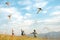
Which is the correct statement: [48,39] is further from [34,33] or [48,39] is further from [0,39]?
[0,39]

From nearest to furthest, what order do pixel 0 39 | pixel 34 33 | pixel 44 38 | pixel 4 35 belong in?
pixel 0 39 → pixel 4 35 → pixel 44 38 → pixel 34 33

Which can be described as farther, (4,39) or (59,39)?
(59,39)

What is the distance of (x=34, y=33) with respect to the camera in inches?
1225

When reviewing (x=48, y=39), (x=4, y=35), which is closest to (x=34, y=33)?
(x=48, y=39)

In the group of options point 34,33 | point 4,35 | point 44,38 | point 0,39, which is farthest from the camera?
point 34,33

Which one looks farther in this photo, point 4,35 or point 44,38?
point 44,38

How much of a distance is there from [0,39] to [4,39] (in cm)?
40

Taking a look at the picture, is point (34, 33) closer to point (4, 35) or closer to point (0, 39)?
point (4, 35)

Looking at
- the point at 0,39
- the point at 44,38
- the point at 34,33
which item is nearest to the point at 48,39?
the point at 44,38

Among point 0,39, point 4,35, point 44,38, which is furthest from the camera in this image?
point 44,38

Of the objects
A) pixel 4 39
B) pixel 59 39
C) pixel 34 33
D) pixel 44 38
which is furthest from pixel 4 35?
pixel 59 39

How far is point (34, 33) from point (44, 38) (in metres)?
3.76

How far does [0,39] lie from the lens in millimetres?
18125

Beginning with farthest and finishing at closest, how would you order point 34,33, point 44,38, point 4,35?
1. point 34,33
2. point 44,38
3. point 4,35
